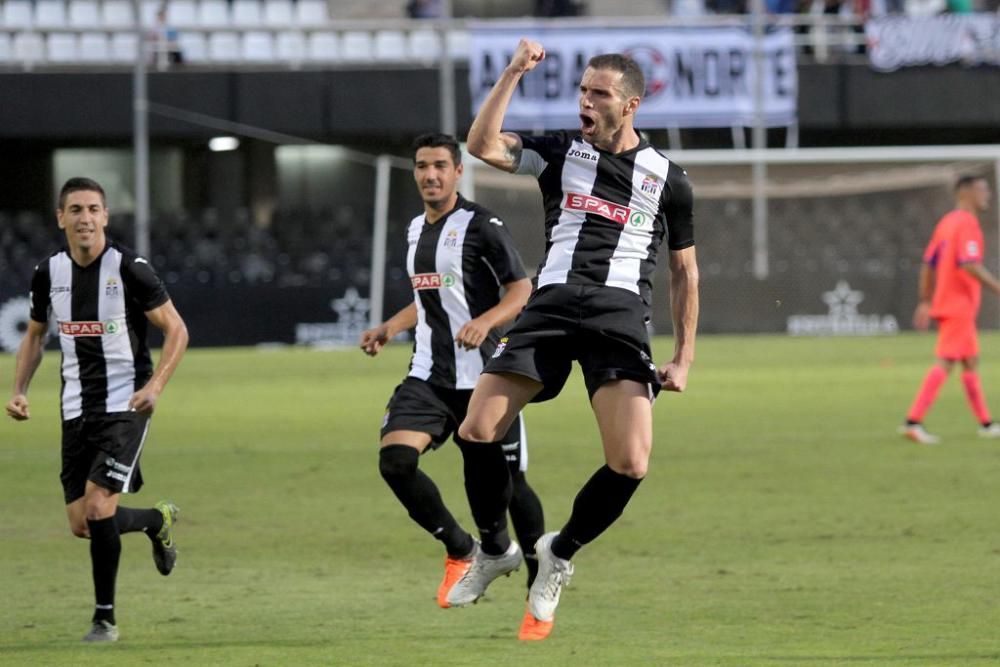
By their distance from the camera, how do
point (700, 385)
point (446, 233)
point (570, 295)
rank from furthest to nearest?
1. point (700, 385)
2. point (446, 233)
3. point (570, 295)

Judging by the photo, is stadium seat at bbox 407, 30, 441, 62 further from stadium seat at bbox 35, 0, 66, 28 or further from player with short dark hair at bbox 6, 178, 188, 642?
player with short dark hair at bbox 6, 178, 188, 642

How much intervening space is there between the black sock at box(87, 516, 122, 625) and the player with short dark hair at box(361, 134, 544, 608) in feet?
3.80

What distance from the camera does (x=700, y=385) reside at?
788 inches

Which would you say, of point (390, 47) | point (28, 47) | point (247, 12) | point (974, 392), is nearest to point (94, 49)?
point (28, 47)

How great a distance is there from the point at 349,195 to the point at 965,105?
1215 centimetres

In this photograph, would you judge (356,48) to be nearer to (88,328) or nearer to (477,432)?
(88,328)

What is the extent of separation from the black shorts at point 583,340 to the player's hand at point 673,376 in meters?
0.03

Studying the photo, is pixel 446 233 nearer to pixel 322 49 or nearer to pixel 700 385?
pixel 700 385

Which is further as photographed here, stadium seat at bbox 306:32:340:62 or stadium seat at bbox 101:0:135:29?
stadium seat at bbox 101:0:135:29

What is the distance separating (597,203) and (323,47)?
2508 cm

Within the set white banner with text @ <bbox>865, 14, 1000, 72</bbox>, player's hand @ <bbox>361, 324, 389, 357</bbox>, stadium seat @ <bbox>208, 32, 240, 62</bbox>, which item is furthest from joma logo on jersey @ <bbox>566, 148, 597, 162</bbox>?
white banner with text @ <bbox>865, 14, 1000, 72</bbox>

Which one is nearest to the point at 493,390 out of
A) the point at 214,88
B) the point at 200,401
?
the point at 200,401

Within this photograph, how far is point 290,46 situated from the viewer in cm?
3103

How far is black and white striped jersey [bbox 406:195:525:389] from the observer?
7617mm
